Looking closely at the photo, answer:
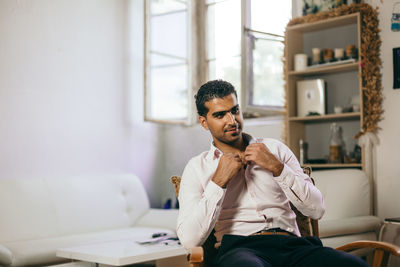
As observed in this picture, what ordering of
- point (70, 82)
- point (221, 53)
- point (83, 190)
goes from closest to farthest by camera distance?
1. point (83, 190)
2. point (70, 82)
3. point (221, 53)

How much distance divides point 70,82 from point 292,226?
9.99 ft

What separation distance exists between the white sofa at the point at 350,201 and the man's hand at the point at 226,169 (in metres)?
1.48

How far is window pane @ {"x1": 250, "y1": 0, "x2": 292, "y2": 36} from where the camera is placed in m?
4.11

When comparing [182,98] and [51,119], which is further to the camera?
[182,98]

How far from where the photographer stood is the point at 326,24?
405 centimetres

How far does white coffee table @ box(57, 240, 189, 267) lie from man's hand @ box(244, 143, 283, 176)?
1.11 m

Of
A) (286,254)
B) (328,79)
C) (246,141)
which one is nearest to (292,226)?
(286,254)

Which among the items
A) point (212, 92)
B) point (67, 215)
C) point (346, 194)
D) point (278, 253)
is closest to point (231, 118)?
point (212, 92)

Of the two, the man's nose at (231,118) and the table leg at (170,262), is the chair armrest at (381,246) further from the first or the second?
the table leg at (170,262)

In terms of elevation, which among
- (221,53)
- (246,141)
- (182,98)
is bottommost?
(246,141)

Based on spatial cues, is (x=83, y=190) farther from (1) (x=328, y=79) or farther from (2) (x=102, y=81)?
(1) (x=328, y=79)

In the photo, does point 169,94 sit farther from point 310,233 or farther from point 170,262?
point 310,233

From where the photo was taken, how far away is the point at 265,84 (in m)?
4.25

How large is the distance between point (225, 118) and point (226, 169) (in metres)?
0.25
